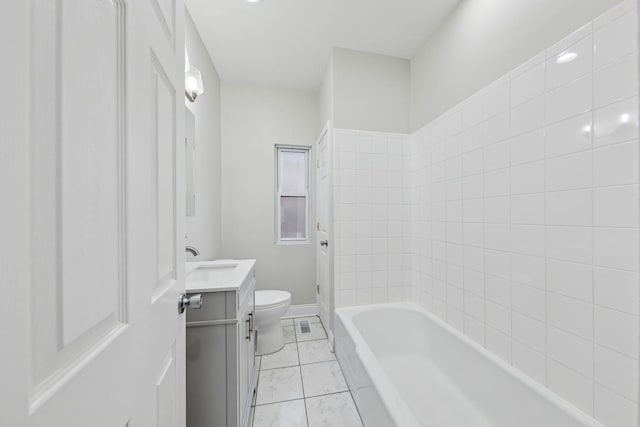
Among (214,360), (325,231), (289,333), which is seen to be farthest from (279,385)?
(325,231)

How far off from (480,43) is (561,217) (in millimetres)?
1098

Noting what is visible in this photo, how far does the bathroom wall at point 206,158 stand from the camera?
70.5 inches

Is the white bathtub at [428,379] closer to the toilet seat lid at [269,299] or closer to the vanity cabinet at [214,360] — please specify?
the toilet seat lid at [269,299]

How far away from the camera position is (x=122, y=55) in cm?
45

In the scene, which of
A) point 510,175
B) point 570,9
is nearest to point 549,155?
point 510,175

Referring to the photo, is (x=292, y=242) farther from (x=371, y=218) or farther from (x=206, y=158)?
(x=206, y=158)

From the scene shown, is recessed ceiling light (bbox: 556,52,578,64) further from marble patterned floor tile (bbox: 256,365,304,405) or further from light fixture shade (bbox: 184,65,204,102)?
marble patterned floor tile (bbox: 256,365,304,405)

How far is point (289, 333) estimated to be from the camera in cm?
240

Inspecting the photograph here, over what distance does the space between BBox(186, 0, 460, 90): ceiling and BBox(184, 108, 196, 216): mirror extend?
2.49ft

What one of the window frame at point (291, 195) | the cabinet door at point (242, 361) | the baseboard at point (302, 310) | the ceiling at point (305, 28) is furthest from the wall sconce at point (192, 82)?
the baseboard at point (302, 310)

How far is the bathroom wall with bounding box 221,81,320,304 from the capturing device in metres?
2.62

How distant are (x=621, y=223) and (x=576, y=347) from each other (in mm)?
513

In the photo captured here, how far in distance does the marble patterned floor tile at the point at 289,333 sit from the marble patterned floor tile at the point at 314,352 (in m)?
0.12

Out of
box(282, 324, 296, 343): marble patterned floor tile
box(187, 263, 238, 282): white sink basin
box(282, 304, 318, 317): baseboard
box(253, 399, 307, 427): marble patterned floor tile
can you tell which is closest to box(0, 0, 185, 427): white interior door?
box(187, 263, 238, 282): white sink basin
